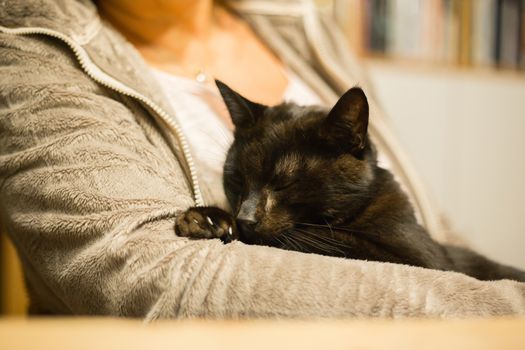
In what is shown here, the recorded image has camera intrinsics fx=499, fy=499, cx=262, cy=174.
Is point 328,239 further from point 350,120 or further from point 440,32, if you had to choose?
point 440,32

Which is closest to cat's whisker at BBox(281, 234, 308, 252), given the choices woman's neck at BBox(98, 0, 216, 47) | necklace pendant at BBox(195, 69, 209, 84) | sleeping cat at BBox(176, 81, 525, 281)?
sleeping cat at BBox(176, 81, 525, 281)

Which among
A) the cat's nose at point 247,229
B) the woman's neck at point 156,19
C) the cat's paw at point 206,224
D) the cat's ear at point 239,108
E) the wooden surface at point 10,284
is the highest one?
the woman's neck at point 156,19

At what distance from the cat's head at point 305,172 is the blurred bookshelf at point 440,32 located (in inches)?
44.6

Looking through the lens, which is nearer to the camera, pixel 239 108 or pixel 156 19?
pixel 239 108

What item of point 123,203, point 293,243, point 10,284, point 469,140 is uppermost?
point 123,203

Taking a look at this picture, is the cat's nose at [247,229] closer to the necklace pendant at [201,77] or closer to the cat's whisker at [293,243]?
the cat's whisker at [293,243]

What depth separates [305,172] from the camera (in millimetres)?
857

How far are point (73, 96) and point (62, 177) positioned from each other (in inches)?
5.8

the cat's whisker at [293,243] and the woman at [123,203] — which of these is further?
the cat's whisker at [293,243]

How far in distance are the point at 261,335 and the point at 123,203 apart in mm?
444

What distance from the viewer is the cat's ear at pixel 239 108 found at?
94cm

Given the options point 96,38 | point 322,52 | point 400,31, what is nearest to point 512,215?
point 400,31

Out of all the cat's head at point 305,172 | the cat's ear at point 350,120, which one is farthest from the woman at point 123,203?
the cat's ear at point 350,120

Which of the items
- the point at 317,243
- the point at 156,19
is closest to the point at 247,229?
the point at 317,243
